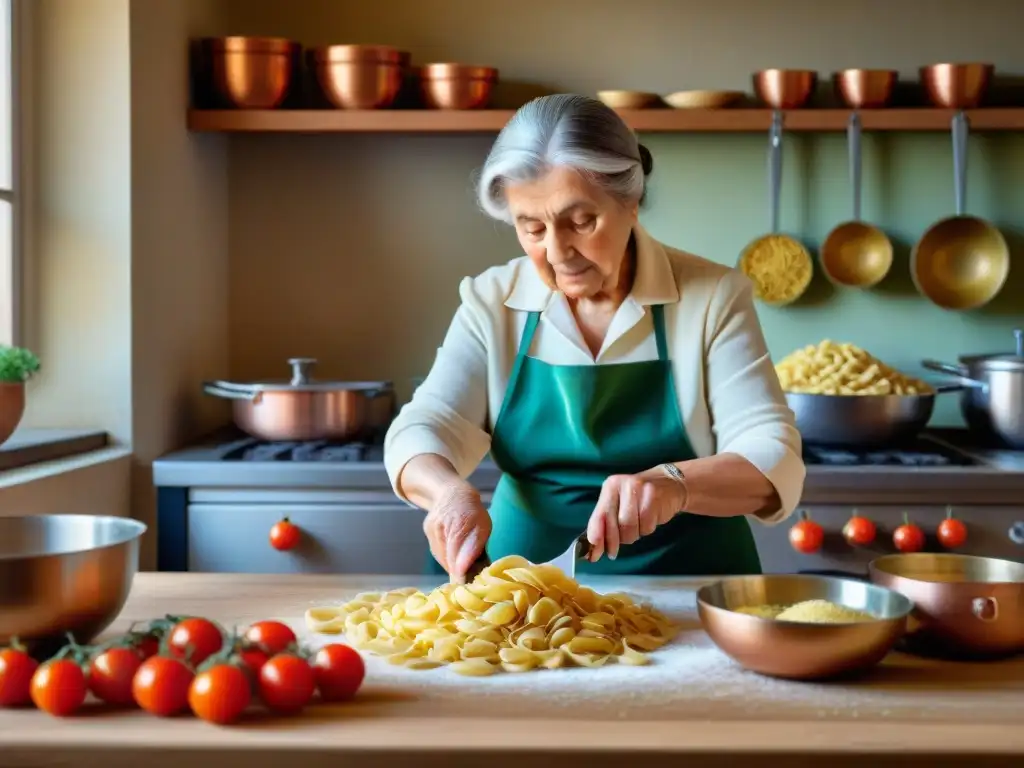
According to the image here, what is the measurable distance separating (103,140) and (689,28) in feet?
5.32

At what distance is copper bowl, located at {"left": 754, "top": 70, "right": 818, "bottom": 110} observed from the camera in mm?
3277

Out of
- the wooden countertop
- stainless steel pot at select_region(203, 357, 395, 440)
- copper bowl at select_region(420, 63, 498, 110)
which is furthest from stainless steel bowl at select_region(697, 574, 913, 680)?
copper bowl at select_region(420, 63, 498, 110)

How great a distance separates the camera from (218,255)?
11.5 feet

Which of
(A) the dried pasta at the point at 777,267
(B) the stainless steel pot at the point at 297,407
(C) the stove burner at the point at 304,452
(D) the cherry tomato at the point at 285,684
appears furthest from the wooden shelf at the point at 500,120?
(D) the cherry tomato at the point at 285,684

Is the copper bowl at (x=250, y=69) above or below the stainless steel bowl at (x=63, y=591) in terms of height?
above

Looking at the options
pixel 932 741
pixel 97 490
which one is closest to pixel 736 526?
pixel 932 741

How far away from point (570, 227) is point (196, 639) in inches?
34.9

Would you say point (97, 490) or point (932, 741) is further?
point (97, 490)

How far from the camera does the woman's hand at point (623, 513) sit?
1647mm

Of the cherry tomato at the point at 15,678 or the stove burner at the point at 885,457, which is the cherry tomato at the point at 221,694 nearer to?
the cherry tomato at the point at 15,678

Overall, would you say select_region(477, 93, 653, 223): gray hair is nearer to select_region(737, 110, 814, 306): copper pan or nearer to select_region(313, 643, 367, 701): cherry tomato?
select_region(313, 643, 367, 701): cherry tomato

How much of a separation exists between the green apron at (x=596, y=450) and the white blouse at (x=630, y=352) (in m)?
0.02

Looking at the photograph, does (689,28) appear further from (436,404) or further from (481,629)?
(481,629)

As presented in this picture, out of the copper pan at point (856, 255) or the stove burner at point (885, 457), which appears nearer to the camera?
the stove burner at point (885, 457)
